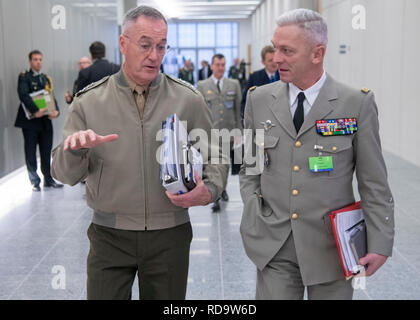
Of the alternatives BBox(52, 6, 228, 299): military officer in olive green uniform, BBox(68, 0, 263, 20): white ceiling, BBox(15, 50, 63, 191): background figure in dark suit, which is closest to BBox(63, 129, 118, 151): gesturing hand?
BBox(52, 6, 228, 299): military officer in olive green uniform

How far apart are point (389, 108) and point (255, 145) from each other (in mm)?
8387

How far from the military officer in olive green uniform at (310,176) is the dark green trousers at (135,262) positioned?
333 millimetres

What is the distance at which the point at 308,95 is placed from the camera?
7.82ft

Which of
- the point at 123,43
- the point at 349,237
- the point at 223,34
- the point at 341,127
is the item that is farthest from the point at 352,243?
the point at 223,34

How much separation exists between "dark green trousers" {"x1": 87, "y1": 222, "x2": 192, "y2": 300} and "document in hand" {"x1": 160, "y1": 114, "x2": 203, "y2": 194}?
31 cm

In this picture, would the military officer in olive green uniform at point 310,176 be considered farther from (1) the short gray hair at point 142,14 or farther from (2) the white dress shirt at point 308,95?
(1) the short gray hair at point 142,14

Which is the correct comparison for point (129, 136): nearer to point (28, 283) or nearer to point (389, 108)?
point (28, 283)

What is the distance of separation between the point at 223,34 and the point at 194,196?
124 ft

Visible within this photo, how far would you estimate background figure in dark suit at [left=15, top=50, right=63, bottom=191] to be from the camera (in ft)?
26.5

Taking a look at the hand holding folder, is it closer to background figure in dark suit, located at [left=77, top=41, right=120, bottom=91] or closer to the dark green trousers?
the dark green trousers

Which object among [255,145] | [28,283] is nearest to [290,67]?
[255,145]

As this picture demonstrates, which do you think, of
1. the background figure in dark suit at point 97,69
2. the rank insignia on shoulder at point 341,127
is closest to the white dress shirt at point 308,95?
the rank insignia on shoulder at point 341,127

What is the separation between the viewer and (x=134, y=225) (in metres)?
2.34
